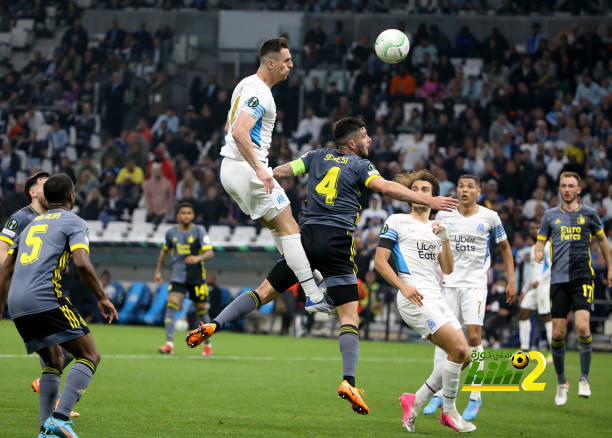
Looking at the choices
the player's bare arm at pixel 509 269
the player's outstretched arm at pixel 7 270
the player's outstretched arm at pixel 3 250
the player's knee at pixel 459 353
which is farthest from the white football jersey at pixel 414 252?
the player's outstretched arm at pixel 3 250

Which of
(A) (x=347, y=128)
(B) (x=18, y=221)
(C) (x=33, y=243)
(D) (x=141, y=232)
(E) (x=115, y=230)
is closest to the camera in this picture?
(C) (x=33, y=243)

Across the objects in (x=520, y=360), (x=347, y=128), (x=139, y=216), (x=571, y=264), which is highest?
(x=347, y=128)

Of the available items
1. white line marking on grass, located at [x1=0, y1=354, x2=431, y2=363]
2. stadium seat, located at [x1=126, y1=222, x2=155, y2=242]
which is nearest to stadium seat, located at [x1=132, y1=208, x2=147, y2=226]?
stadium seat, located at [x1=126, y1=222, x2=155, y2=242]

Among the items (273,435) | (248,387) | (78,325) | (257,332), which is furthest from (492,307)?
(78,325)

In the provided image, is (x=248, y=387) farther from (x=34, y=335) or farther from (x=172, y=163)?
(x=172, y=163)

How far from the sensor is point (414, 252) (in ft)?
26.8

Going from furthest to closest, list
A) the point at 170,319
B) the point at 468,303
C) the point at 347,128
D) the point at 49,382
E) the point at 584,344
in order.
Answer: the point at 170,319 < the point at 584,344 < the point at 468,303 < the point at 347,128 < the point at 49,382

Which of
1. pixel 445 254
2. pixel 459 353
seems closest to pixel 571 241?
pixel 445 254

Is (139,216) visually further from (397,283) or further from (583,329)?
(397,283)

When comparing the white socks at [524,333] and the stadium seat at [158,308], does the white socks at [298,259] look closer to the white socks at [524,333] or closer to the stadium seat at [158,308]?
the white socks at [524,333]

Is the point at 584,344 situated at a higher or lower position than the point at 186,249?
higher

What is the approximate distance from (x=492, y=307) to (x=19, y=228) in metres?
13.3

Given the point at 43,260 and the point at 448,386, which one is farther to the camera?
the point at 448,386

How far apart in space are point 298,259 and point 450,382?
5.73ft
